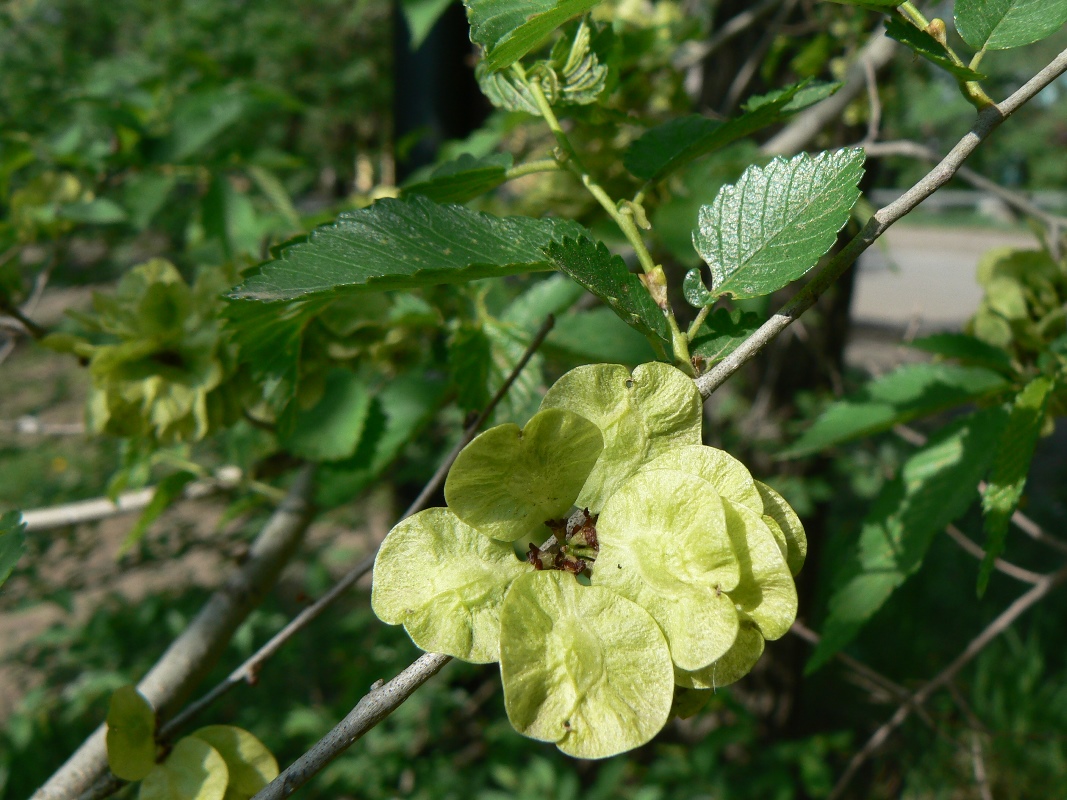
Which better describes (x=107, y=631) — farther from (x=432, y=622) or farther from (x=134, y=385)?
(x=432, y=622)

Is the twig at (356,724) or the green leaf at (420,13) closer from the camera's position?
the twig at (356,724)

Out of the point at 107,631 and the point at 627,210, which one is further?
the point at 107,631

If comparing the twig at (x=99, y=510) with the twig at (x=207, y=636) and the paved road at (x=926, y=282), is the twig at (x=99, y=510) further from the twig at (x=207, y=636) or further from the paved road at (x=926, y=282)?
the paved road at (x=926, y=282)

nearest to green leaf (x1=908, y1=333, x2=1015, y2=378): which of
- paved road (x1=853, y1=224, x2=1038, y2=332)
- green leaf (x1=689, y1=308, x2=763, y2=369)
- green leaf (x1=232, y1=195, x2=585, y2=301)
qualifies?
green leaf (x1=689, y1=308, x2=763, y2=369)

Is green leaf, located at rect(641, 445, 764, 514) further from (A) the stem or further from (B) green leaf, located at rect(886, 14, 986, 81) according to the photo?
(B) green leaf, located at rect(886, 14, 986, 81)

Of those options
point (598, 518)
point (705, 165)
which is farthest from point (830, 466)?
point (598, 518)

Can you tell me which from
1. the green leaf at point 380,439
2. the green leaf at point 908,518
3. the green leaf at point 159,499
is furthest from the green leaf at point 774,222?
the green leaf at point 159,499

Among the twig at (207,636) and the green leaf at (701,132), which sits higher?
the green leaf at (701,132)
